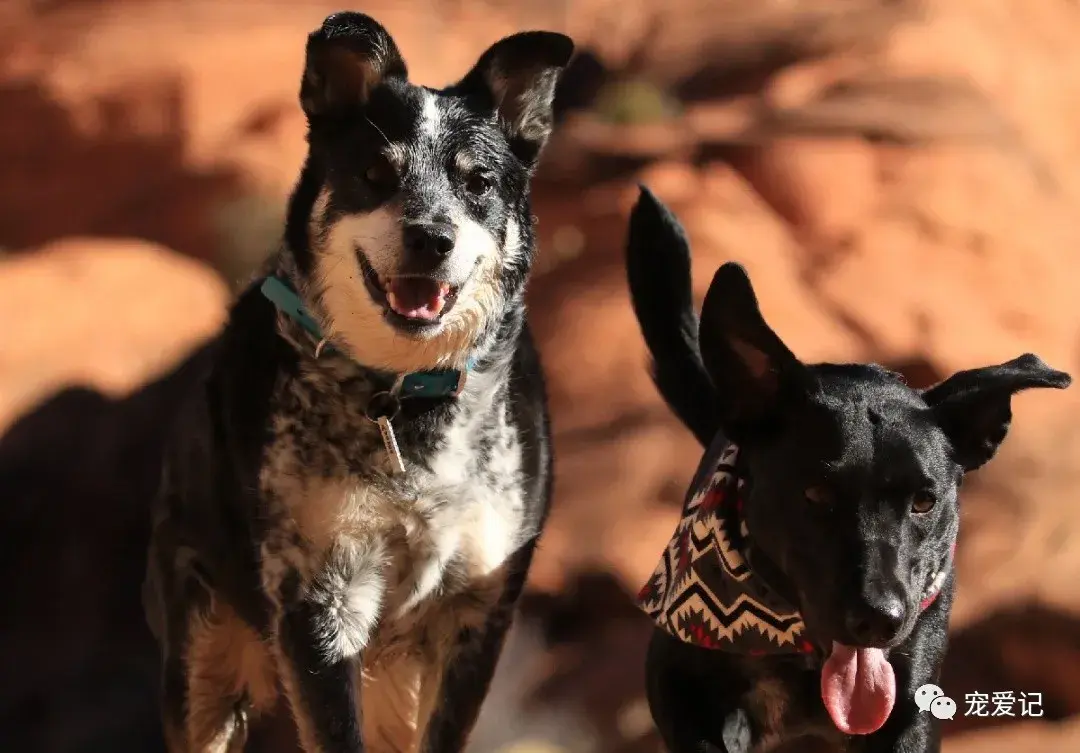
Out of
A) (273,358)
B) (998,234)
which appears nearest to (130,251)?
(273,358)

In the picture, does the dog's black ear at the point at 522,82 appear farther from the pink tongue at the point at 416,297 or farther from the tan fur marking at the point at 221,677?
the tan fur marking at the point at 221,677

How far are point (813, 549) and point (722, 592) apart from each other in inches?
15.2

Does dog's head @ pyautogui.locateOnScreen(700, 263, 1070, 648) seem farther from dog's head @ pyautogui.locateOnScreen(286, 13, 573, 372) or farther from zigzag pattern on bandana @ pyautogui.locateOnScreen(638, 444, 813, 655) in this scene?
dog's head @ pyautogui.locateOnScreen(286, 13, 573, 372)

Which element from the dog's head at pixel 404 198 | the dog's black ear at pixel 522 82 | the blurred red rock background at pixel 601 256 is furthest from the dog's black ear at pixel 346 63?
the blurred red rock background at pixel 601 256

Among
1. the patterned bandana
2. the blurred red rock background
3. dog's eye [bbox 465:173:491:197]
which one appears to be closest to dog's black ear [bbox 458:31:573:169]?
dog's eye [bbox 465:173:491:197]

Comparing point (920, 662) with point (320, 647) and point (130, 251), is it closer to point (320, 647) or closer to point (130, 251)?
point (320, 647)

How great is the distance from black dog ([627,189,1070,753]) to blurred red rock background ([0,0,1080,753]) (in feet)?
4.34

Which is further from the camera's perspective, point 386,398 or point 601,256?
point 601,256

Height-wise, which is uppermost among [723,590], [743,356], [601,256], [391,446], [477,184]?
[477,184]

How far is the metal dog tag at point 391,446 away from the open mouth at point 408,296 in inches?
10.0

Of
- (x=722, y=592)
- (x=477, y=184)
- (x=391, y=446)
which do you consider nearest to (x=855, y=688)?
(x=722, y=592)

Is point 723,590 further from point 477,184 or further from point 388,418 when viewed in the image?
point 477,184

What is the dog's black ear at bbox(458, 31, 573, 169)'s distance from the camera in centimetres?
336

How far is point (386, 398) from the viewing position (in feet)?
10.6
